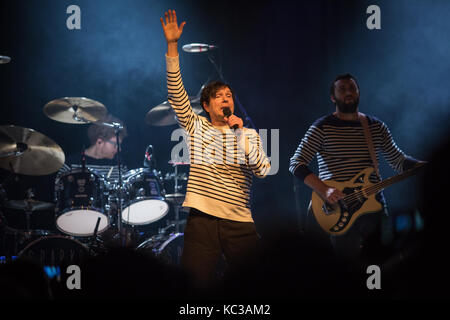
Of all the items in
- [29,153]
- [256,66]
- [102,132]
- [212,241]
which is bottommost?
[212,241]

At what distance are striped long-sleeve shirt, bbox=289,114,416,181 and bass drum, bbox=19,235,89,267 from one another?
262cm

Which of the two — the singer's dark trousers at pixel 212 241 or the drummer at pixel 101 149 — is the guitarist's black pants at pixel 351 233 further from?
the drummer at pixel 101 149

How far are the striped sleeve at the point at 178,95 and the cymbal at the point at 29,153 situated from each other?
2.95 meters

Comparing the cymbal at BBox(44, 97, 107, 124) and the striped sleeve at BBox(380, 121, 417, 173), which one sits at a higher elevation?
the cymbal at BBox(44, 97, 107, 124)

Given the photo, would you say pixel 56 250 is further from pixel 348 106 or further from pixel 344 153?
pixel 348 106

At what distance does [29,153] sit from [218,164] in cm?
339

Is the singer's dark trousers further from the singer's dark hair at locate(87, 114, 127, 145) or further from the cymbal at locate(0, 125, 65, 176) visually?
the singer's dark hair at locate(87, 114, 127, 145)

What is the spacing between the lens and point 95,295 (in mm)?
1311

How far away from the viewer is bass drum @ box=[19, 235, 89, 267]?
4926 millimetres

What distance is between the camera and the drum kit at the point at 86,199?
17.7 ft

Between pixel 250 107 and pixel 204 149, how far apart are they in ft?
9.92

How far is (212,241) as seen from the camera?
9.39 feet

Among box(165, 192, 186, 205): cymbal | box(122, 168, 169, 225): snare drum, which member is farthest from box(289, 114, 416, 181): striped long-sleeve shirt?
box(122, 168, 169, 225): snare drum

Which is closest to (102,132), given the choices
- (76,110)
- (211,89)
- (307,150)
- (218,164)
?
(76,110)
